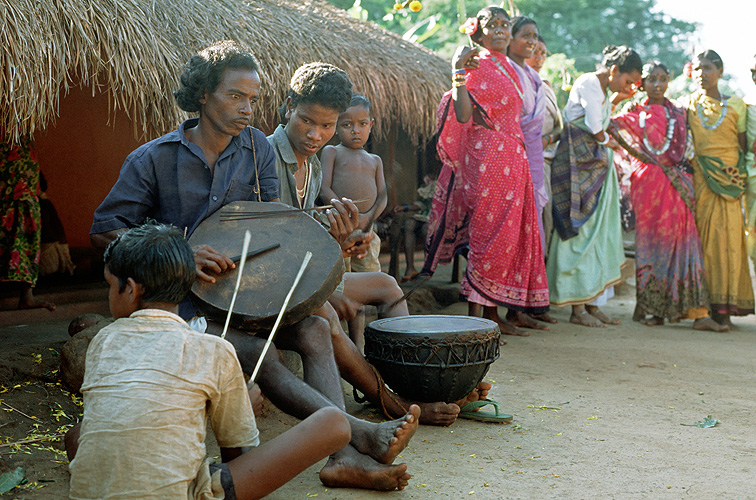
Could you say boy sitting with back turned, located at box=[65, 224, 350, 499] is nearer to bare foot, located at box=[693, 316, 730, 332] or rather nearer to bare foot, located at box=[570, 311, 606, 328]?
bare foot, located at box=[570, 311, 606, 328]

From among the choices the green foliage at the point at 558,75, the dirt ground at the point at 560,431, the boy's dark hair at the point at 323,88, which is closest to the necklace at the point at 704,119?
the dirt ground at the point at 560,431

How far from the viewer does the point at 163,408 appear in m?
1.90

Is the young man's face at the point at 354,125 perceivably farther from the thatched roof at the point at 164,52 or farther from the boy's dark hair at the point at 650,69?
the boy's dark hair at the point at 650,69

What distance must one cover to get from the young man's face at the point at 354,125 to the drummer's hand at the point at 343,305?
59.5 inches

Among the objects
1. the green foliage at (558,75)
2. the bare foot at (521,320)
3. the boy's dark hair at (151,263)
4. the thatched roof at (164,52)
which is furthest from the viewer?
the green foliage at (558,75)

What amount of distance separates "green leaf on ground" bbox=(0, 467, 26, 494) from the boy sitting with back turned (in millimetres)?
697

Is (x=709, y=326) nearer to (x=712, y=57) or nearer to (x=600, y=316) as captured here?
(x=600, y=316)

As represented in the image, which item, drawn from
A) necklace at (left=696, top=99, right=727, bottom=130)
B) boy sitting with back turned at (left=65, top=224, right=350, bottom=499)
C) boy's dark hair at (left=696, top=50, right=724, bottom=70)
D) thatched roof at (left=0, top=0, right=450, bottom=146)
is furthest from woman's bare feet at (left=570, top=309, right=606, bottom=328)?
boy sitting with back turned at (left=65, top=224, right=350, bottom=499)

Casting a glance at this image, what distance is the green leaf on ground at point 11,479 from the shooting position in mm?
2471

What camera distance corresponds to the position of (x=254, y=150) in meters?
3.07

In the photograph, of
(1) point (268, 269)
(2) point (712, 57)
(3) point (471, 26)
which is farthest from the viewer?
(2) point (712, 57)

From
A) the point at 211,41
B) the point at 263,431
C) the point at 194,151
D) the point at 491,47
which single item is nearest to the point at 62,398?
the point at 263,431

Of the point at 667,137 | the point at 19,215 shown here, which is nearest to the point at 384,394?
the point at 19,215

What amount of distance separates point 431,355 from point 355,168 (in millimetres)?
1908
